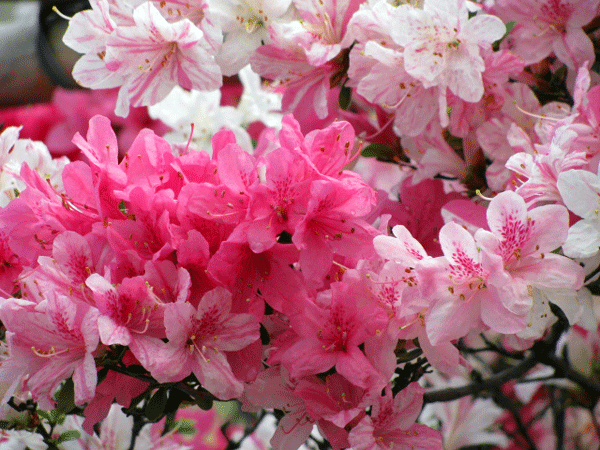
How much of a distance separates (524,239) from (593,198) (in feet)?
0.21

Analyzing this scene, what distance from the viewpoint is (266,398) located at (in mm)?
603

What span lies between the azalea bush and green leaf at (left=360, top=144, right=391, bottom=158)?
0.35 ft

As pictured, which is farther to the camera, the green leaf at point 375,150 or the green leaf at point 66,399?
the green leaf at point 375,150

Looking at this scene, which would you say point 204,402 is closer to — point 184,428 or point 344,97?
point 184,428

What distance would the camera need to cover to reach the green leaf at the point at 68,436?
0.68m

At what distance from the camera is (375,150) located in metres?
0.83

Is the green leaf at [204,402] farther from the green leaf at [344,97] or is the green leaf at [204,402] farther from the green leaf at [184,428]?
the green leaf at [344,97]

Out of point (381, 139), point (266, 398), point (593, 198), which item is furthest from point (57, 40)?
point (593, 198)

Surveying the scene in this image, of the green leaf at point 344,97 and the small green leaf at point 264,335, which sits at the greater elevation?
the green leaf at point 344,97

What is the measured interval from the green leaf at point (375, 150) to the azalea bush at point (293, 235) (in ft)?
0.35

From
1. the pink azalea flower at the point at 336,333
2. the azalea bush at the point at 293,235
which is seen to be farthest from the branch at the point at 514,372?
the pink azalea flower at the point at 336,333

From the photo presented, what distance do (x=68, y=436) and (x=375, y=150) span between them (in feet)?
1.54

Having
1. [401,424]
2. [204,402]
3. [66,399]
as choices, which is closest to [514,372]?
[401,424]

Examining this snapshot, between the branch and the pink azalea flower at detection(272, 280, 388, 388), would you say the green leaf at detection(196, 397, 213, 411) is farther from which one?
the branch
